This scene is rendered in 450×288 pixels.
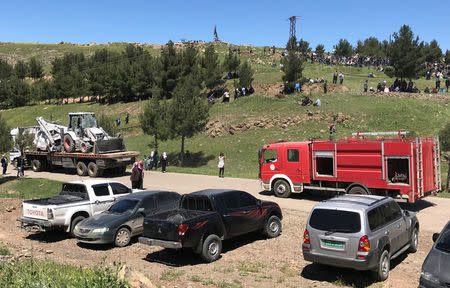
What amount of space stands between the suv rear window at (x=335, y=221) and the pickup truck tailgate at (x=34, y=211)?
8.66 m

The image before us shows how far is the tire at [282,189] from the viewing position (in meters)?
18.4

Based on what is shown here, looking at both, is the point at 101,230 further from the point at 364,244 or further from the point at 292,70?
the point at 292,70

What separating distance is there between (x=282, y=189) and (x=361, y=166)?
412cm

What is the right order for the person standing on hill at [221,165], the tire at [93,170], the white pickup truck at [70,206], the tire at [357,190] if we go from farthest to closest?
the tire at [93,170], the person standing on hill at [221,165], the tire at [357,190], the white pickup truck at [70,206]

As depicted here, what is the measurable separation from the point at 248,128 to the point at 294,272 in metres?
30.3

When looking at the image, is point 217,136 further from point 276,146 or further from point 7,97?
point 7,97

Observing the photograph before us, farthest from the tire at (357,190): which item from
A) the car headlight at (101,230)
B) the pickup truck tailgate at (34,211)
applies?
the pickup truck tailgate at (34,211)

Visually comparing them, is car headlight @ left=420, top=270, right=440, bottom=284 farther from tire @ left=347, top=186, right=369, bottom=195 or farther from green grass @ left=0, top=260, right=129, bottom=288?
tire @ left=347, top=186, right=369, bottom=195

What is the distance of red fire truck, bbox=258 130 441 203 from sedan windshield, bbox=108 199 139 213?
8.15 m

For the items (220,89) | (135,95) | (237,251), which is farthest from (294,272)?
(135,95)

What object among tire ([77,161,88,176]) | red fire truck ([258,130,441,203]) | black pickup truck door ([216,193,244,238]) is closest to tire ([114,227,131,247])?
black pickup truck door ([216,193,244,238])

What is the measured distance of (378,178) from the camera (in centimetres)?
1526

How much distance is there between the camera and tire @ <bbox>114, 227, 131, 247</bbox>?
11734 millimetres

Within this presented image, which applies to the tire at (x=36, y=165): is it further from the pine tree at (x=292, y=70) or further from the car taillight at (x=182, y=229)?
the pine tree at (x=292, y=70)
